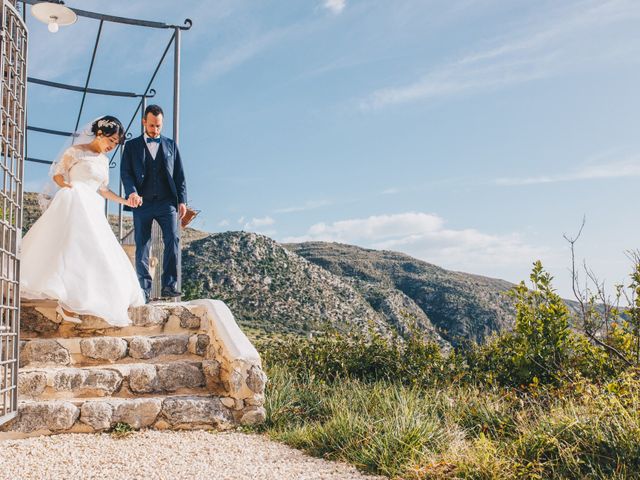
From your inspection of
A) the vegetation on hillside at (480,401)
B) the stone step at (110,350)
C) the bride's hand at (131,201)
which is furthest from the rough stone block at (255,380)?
the bride's hand at (131,201)

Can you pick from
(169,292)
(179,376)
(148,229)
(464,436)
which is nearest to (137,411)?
(179,376)

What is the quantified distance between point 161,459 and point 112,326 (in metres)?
1.95

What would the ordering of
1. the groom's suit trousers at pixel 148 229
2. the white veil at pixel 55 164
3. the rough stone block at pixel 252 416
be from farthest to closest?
the groom's suit trousers at pixel 148 229 < the white veil at pixel 55 164 < the rough stone block at pixel 252 416

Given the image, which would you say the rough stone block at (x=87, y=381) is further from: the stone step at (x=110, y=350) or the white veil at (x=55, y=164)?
the white veil at (x=55, y=164)

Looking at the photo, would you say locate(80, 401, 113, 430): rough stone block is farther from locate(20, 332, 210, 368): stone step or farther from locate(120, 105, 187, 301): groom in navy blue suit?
locate(120, 105, 187, 301): groom in navy blue suit

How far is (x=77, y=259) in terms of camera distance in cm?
527

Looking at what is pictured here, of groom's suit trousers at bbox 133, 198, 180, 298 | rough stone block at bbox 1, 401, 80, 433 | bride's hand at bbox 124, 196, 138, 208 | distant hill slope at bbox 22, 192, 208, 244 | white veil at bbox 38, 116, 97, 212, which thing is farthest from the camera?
distant hill slope at bbox 22, 192, 208, 244

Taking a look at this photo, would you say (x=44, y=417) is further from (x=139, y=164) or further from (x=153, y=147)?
(x=153, y=147)

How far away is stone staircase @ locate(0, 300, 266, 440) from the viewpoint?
4754mm

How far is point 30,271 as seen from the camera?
5.20 m

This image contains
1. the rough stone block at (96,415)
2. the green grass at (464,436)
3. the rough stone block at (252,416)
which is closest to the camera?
the green grass at (464,436)

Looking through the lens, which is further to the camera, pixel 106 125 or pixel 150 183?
pixel 150 183

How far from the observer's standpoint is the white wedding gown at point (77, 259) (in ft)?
16.9

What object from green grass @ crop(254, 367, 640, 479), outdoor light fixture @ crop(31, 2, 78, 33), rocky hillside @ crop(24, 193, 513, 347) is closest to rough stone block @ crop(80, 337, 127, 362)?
green grass @ crop(254, 367, 640, 479)
